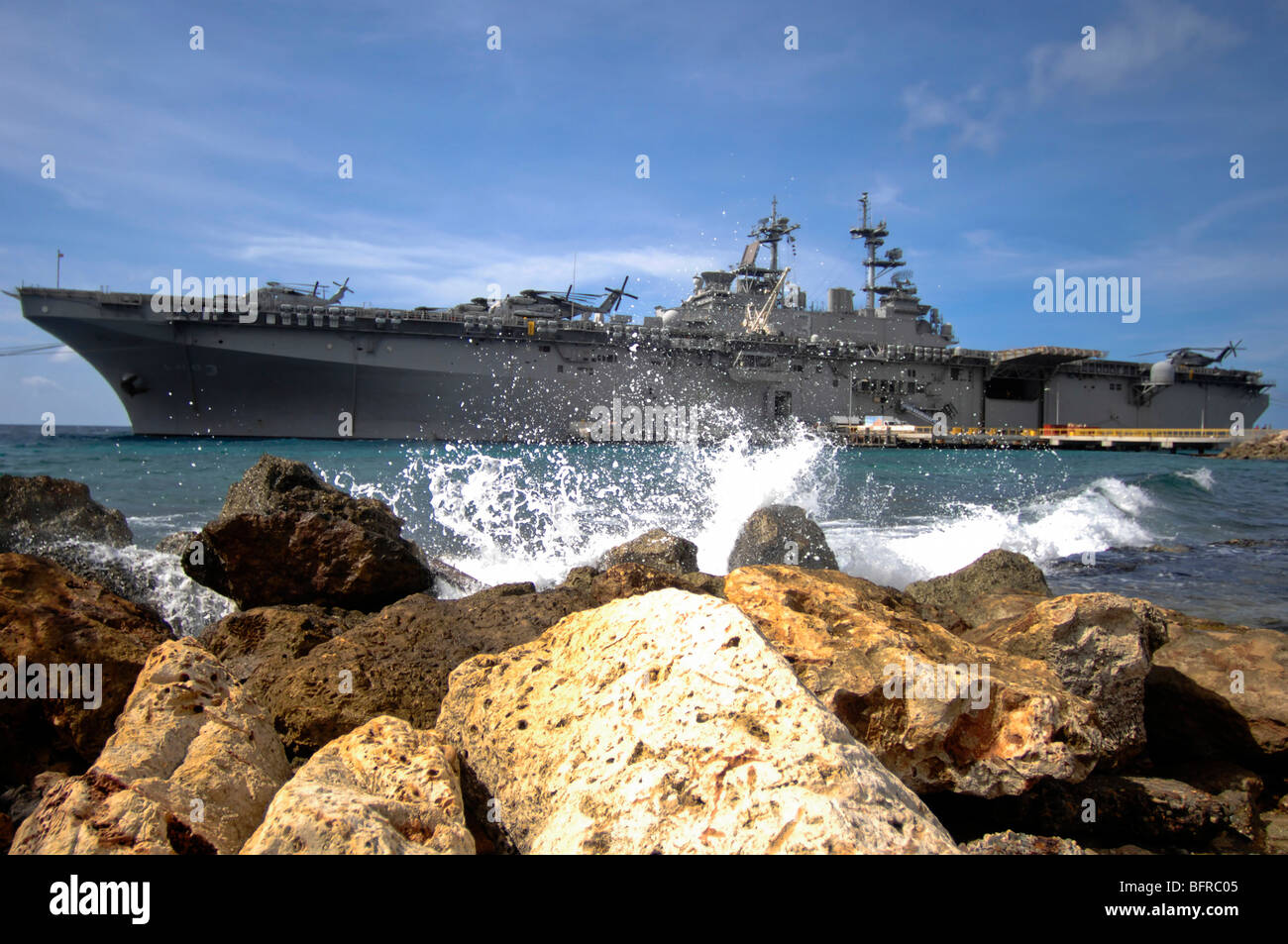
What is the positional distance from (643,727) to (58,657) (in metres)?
2.48

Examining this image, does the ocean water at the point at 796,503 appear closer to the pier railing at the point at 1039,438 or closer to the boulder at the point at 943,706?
the boulder at the point at 943,706

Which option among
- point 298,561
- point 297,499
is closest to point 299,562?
point 298,561

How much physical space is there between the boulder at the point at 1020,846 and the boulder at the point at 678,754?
2.58 ft

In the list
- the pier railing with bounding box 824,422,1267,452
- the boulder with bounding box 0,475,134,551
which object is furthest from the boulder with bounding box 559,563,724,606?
the pier railing with bounding box 824,422,1267,452

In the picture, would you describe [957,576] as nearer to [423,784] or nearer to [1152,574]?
[1152,574]

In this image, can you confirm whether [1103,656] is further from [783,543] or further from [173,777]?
[783,543]

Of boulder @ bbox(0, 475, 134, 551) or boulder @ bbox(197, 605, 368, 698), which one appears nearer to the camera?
boulder @ bbox(197, 605, 368, 698)

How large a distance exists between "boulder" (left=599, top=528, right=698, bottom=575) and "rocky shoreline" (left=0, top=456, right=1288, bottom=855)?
2.06 meters

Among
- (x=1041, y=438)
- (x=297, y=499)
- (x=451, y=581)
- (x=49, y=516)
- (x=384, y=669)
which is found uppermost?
(x=1041, y=438)

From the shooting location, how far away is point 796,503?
12.0 m

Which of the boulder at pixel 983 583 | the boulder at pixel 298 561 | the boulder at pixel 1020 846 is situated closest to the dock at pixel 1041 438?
the boulder at pixel 983 583

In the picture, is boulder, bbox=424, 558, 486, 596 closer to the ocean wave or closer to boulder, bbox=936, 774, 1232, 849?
boulder, bbox=936, 774, 1232, 849

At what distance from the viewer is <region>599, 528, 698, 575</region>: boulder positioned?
6.66 m

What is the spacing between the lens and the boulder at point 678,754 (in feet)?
4.38
